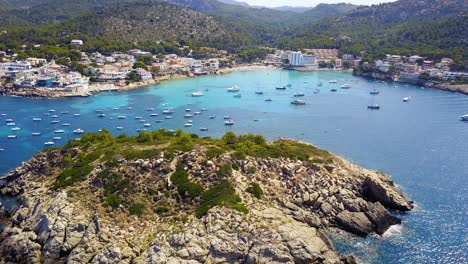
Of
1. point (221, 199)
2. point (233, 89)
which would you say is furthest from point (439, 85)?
point (221, 199)

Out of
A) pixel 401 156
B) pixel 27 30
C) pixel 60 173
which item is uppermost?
pixel 27 30

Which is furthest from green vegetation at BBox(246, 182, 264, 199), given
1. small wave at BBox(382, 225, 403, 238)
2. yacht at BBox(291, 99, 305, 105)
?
yacht at BBox(291, 99, 305, 105)

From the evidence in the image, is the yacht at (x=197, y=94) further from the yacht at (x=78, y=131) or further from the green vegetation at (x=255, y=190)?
the green vegetation at (x=255, y=190)

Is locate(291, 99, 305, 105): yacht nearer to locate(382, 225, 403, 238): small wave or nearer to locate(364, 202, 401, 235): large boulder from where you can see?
locate(364, 202, 401, 235): large boulder

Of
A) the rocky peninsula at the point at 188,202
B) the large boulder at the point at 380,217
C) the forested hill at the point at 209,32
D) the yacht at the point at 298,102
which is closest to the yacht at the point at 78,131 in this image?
the rocky peninsula at the point at 188,202

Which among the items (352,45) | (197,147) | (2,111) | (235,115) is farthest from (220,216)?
(352,45)

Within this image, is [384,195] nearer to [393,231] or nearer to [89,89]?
[393,231]

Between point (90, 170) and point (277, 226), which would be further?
point (90, 170)

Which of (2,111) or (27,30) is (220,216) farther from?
(27,30)
